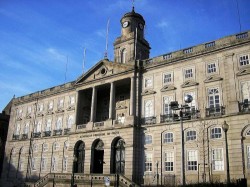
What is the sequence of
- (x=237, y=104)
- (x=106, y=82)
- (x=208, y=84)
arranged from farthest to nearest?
(x=106, y=82), (x=208, y=84), (x=237, y=104)

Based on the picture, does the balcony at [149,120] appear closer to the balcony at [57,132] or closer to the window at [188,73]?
the window at [188,73]

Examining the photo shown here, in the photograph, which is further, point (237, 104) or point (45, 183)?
point (45, 183)

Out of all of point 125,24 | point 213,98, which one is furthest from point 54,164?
point 213,98

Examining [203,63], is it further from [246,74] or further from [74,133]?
[74,133]

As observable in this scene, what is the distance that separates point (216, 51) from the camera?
34062mm

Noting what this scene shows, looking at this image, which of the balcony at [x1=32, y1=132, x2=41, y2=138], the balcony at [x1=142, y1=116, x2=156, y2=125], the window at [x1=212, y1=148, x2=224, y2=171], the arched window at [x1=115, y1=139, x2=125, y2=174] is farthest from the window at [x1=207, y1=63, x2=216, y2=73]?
the balcony at [x1=32, y1=132, x2=41, y2=138]

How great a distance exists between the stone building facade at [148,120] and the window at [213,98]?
112 mm

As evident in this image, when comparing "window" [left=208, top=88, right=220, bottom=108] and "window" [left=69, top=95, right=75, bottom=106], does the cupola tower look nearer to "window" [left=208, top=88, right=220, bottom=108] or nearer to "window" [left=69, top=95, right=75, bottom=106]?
"window" [left=69, top=95, right=75, bottom=106]

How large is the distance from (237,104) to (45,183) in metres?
26.9

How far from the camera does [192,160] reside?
3256cm

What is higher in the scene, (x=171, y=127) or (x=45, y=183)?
(x=171, y=127)

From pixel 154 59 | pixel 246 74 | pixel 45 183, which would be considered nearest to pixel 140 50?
pixel 154 59

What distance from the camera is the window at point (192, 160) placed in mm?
32250

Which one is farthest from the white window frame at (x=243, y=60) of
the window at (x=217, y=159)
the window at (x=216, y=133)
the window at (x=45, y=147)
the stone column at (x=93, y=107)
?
the window at (x=45, y=147)
